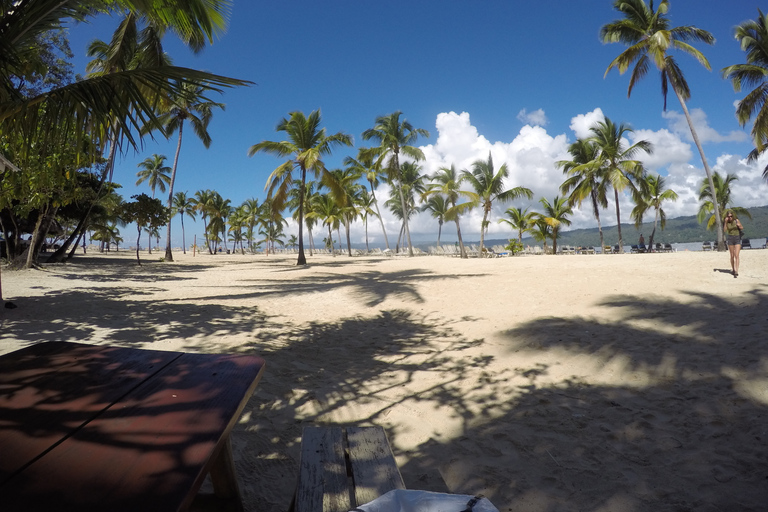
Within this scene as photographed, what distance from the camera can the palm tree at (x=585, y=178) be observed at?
78.0 ft

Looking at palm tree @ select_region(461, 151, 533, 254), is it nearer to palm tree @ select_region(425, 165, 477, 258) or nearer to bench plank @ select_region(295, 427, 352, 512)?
palm tree @ select_region(425, 165, 477, 258)

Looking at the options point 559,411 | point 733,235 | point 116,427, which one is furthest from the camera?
point 733,235

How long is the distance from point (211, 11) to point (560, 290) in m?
8.42

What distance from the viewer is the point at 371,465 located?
153 cm

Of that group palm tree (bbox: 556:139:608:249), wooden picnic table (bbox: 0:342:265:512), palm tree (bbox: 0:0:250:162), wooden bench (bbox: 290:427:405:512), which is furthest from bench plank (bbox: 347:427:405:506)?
palm tree (bbox: 556:139:608:249)

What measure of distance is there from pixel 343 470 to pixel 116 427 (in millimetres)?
906

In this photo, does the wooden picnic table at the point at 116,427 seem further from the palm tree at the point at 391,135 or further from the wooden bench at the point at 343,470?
the palm tree at the point at 391,135

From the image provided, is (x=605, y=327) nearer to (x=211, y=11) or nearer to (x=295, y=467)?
(x=295, y=467)

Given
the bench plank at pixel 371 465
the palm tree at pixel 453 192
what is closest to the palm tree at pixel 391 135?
the palm tree at pixel 453 192

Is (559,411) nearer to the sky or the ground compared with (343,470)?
nearer to the ground

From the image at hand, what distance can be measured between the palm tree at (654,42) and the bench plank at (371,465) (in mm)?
19881

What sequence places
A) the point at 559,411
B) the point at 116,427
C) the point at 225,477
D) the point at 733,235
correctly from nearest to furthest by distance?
the point at 116,427
the point at 225,477
the point at 559,411
the point at 733,235

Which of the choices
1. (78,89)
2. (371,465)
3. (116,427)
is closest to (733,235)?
(371,465)

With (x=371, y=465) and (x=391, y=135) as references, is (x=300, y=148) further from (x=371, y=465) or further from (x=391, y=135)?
(x=371, y=465)
